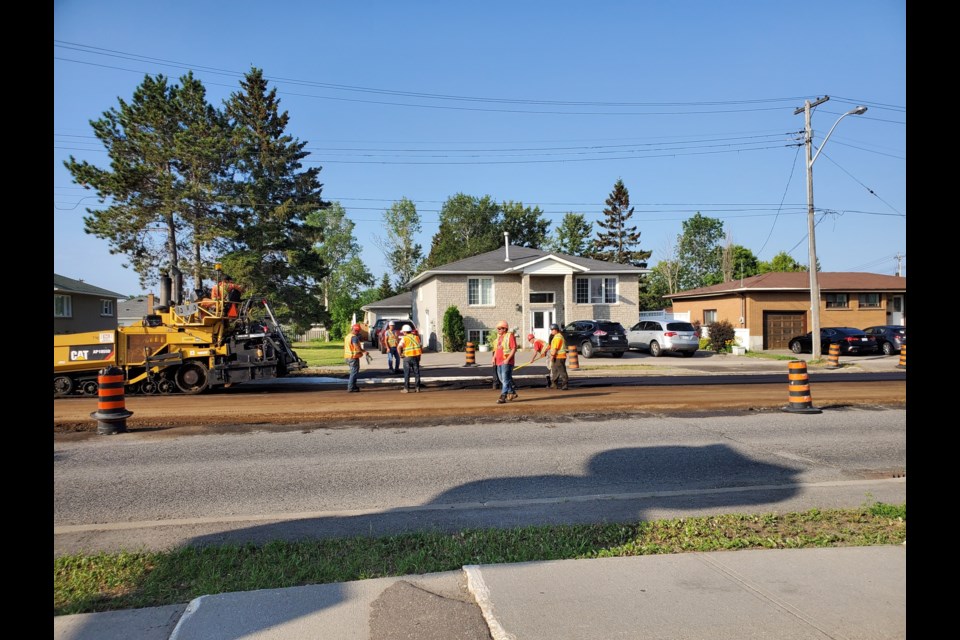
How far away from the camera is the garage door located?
37500mm

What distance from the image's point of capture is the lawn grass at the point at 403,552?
4461 mm

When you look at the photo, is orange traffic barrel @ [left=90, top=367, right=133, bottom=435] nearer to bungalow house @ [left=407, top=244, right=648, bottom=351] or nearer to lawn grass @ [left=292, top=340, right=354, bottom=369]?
lawn grass @ [left=292, top=340, right=354, bottom=369]

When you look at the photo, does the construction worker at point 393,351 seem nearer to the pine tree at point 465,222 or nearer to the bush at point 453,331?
the bush at point 453,331

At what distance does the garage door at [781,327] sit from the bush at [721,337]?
147 inches

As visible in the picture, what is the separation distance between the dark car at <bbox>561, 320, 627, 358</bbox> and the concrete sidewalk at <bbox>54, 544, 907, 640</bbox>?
79.7ft

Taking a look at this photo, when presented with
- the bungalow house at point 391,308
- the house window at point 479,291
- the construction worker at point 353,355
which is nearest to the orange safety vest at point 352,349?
the construction worker at point 353,355

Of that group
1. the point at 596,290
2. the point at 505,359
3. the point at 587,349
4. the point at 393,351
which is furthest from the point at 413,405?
the point at 596,290

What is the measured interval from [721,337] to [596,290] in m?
7.50

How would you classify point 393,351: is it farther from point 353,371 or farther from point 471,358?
point 353,371

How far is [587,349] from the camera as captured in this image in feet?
96.6

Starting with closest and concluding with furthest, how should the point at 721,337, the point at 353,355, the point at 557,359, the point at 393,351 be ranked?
1. the point at 353,355
2. the point at 557,359
3. the point at 393,351
4. the point at 721,337

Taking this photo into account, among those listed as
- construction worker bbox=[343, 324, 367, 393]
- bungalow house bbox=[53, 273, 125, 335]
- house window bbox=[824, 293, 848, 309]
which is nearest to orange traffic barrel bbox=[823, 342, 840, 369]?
house window bbox=[824, 293, 848, 309]
